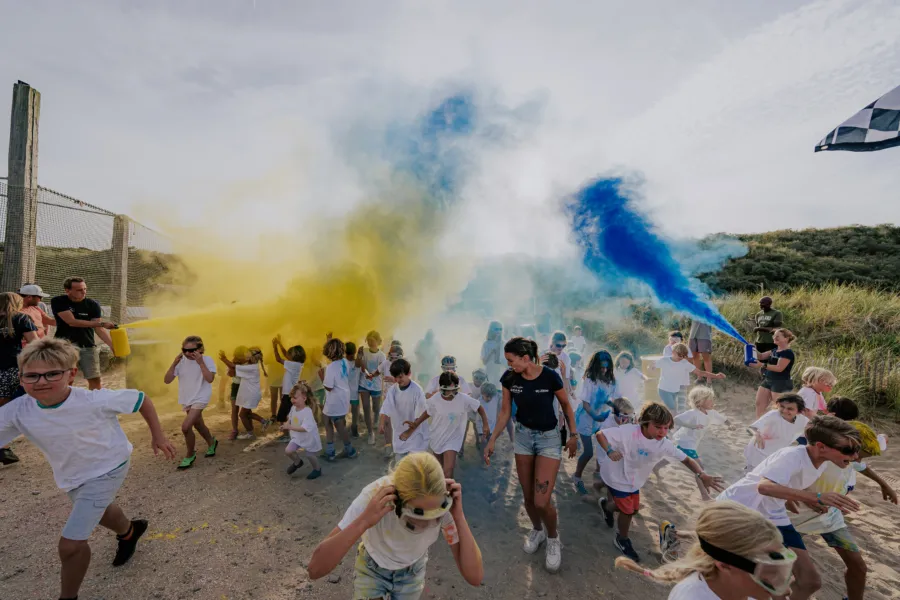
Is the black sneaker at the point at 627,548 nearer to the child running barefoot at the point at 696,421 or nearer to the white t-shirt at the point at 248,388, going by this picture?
the child running barefoot at the point at 696,421

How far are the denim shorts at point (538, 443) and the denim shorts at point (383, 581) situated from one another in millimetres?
1744

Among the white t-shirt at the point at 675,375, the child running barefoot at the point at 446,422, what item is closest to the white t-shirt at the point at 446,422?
the child running barefoot at the point at 446,422

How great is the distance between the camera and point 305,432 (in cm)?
527

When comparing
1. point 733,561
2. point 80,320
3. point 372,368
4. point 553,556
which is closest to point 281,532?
point 553,556

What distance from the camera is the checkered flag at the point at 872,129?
655 cm

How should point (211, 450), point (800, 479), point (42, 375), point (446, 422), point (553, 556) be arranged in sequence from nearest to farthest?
point (42, 375)
point (800, 479)
point (553, 556)
point (446, 422)
point (211, 450)

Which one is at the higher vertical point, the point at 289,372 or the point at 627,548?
the point at 289,372

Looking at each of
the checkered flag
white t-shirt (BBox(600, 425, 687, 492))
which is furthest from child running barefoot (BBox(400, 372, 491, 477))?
the checkered flag

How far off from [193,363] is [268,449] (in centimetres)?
170

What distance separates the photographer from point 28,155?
668 cm

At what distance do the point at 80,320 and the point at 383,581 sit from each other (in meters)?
6.33

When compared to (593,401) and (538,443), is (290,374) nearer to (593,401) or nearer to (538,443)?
(538,443)

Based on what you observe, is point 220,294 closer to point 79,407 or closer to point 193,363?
point 193,363

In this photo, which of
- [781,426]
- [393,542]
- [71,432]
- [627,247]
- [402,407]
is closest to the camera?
[393,542]
